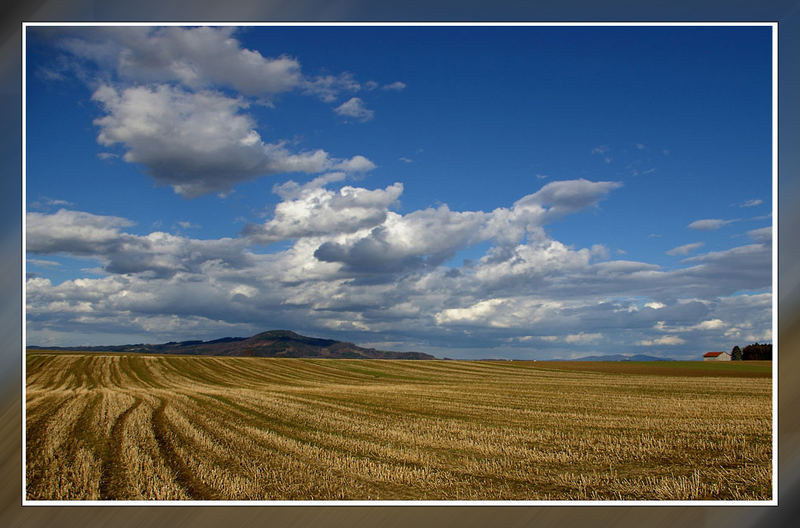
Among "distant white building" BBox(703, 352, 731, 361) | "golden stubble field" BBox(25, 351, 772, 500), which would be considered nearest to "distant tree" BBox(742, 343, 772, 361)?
"distant white building" BBox(703, 352, 731, 361)

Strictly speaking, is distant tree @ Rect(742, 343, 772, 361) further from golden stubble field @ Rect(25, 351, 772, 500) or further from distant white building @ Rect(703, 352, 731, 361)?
golden stubble field @ Rect(25, 351, 772, 500)

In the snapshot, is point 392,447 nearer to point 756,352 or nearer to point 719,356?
point 756,352

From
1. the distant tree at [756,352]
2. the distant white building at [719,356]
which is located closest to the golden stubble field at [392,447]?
the distant tree at [756,352]

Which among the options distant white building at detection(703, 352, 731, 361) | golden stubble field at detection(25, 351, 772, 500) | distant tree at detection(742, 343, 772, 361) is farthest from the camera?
distant white building at detection(703, 352, 731, 361)

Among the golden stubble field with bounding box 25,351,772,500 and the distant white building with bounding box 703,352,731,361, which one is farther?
the distant white building with bounding box 703,352,731,361

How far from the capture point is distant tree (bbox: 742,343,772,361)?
37353 millimetres

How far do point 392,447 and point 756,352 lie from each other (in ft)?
132

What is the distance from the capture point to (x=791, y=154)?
4246mm

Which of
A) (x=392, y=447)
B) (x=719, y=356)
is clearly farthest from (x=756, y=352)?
(x=392, y=447)

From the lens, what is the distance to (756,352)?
39.2 meters

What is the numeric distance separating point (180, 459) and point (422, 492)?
10.8ft

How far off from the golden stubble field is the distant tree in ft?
84.1

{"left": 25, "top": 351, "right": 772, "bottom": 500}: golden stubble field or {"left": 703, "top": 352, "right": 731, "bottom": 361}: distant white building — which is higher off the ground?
{"left": 25, "top": 351, "right": 772, "bottom": 500}: golden stubble field

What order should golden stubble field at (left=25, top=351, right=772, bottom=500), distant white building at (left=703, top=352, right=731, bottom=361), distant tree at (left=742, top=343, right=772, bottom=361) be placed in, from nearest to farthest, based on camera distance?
golden stubble field at (left=25, top=351, right=772, bottom=500)
distant tree at (left=742, top=343, right=772, bottom=361)
distant white building at (left=703, top=352, right=731, bottom=361)
